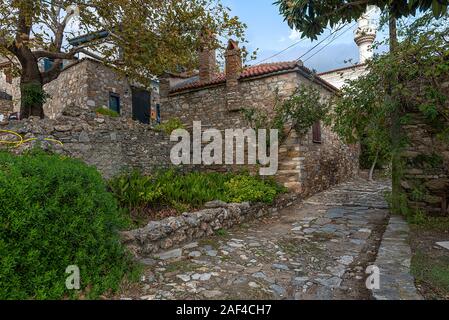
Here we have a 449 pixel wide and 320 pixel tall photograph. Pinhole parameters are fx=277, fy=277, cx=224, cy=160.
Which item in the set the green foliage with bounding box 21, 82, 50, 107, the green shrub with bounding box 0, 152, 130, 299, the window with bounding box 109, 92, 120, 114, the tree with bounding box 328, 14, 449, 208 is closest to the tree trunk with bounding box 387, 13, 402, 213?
the tree with bounding box 328, 14, 449, 208

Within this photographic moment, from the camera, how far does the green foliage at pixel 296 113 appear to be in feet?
26.6

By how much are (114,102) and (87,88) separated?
59.7 inches

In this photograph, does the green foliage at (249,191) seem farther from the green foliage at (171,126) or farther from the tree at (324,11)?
the tree at (324,11)

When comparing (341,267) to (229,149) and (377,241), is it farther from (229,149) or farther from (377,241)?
(229,149)

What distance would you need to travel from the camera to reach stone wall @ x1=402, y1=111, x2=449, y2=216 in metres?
5.75

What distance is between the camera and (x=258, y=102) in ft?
30.0

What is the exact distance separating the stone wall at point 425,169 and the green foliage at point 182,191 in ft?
10.2

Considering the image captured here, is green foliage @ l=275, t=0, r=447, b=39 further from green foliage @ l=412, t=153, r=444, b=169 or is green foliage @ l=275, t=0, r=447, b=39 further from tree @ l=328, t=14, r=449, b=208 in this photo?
green foliage @ l=412, t=153, r=444, b=169

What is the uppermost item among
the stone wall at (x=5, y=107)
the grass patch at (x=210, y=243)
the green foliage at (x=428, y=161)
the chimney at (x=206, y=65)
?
the chimney at (x=206, y=65)

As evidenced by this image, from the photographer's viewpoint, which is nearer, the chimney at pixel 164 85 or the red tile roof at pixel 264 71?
the red tile roof at pixel 264 71

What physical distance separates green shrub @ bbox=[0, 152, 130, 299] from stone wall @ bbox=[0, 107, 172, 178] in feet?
10.2

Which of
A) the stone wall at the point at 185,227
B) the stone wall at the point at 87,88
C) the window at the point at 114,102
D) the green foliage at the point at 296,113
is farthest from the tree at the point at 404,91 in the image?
the window at the point at 114,102

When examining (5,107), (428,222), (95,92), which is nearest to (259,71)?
(428,222)

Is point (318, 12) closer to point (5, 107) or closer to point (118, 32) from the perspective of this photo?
point (118, 32)
